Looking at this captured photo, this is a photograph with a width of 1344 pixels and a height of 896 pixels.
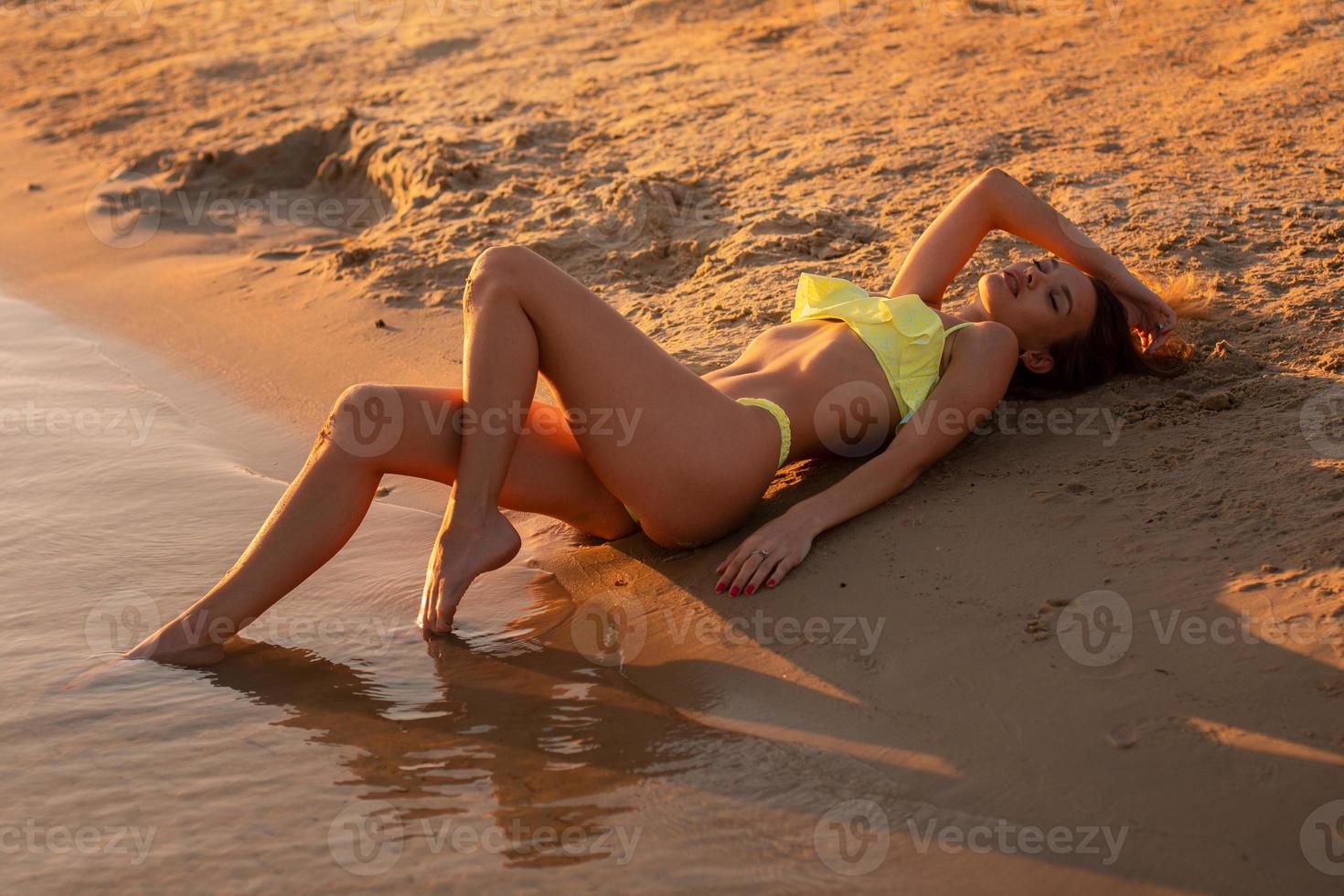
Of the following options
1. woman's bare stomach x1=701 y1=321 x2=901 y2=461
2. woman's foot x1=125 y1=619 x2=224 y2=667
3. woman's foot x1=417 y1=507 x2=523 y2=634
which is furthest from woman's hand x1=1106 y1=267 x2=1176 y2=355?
woman's foot x1=125 y1=619 x2=224 y2=667

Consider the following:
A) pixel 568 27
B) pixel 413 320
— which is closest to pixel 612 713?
pixel 413 320

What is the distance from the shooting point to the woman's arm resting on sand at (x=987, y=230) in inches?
134

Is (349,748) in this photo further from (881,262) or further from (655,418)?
(881,262)

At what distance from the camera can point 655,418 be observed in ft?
9.30

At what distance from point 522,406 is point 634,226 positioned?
225 cm

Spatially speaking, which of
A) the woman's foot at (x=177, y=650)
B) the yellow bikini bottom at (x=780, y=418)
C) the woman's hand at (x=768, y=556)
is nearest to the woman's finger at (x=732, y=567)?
the woman's hand at (x=768, y=556)

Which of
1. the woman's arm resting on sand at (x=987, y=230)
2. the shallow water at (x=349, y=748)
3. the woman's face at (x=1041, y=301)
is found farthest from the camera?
the woman's arm resting on sand at (x=987, y=230)

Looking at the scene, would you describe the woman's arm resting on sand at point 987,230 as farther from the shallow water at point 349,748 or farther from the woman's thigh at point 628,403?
the shallow water at point 349,748

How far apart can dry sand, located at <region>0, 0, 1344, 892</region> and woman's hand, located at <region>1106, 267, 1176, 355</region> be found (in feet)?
0.44

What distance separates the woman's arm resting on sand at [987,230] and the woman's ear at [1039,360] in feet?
0.93

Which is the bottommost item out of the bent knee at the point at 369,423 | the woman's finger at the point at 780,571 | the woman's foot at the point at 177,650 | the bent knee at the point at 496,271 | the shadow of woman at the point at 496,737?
the shadow of woman at the point at 496,737

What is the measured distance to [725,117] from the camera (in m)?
5.77

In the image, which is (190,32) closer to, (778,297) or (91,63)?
(91,63)

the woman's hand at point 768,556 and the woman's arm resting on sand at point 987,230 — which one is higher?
the woman's arm resting on sand at point 987,230
